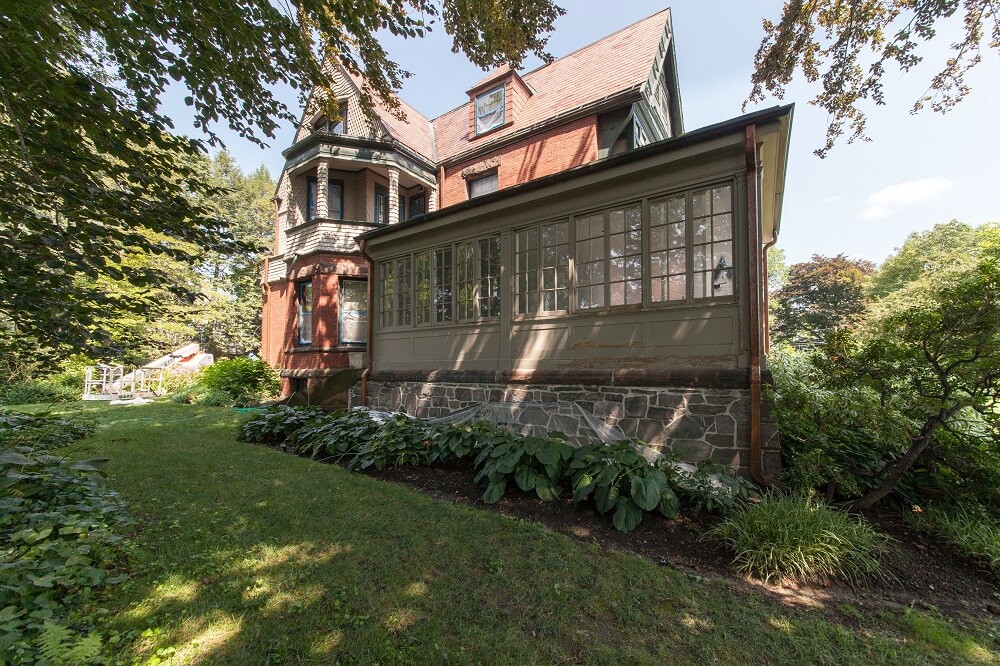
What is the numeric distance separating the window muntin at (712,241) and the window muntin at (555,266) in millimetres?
1805

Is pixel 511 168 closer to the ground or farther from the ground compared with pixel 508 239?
farther from the ground

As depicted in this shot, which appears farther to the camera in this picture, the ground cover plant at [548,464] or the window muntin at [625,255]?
the window muntin at [625,255]

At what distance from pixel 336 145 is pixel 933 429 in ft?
46.1

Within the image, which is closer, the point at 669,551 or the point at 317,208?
the point at 669,551

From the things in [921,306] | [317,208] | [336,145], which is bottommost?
[921,306]

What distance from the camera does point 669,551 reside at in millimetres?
3244

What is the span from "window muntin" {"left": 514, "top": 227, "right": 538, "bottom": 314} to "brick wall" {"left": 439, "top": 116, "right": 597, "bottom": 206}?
4.50 metres

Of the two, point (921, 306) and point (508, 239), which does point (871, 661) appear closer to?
point (921, 306)

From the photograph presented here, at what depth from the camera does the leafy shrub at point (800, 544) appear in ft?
9.55

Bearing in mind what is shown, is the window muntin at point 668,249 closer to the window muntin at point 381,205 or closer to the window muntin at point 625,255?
the window muntin at point 625,255

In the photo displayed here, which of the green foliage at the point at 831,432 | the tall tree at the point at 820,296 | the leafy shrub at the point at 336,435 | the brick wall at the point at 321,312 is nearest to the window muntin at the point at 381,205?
the brick wall at the point at 321,312

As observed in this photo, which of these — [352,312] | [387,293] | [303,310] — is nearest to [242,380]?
[303,310]

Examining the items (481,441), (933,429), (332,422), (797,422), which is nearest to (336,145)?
(332,422)

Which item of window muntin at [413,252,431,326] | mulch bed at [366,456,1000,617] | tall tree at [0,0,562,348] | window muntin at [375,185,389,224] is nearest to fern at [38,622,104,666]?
tall tree at [0,0,562,348]
